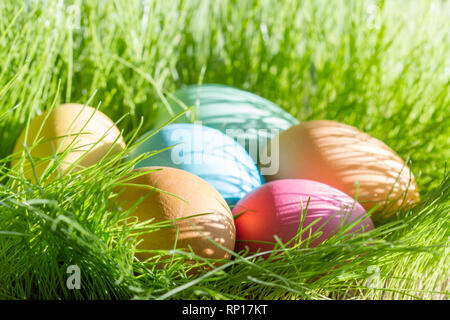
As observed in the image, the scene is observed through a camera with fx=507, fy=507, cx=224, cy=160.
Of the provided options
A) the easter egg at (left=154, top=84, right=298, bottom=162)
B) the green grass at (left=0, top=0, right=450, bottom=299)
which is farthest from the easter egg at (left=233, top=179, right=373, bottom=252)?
the easter egg at (left=154, top=84, right=298, bottom=162)

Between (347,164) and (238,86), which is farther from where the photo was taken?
(238,86)

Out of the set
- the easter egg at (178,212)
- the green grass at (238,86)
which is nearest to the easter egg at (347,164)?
the green grass at (238,86)

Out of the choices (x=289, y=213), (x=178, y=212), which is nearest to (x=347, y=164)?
(x=289, y=213)

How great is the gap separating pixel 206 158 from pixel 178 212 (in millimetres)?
144

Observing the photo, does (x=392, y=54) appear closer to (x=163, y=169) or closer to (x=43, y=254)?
(x=163, y=169)

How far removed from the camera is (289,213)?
2.06 ft

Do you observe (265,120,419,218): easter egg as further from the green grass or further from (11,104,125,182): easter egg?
(11,104,125,182): easter egg

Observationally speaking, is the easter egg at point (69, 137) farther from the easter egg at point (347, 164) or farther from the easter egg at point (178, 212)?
the easter egg at point (347, 164)

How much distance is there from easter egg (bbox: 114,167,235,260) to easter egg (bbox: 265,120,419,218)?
7.5 inches

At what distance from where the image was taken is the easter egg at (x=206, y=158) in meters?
0.69

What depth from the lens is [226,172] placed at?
0.71 m

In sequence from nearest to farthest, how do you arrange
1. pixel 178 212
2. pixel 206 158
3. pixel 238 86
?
pixel 178 212 → pixel 206 158 → pixel 238 86

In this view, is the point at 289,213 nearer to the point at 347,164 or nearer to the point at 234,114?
the point at 347,164
